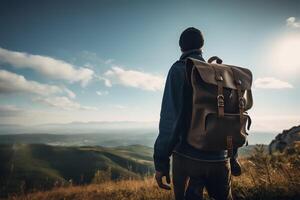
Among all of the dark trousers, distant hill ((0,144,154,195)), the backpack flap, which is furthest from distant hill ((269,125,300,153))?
distant hill ((0,144,154,195))

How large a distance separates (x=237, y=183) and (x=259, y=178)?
0.49 m

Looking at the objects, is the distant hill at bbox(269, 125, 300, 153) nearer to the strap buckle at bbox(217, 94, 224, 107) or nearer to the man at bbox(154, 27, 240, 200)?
the man at bbox(154, 27, 240, 200)

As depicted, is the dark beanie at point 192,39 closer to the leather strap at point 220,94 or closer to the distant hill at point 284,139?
the leather strap at point 220,94

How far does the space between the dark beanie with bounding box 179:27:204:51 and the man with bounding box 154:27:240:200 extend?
0.35m

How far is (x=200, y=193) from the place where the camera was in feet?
9.54

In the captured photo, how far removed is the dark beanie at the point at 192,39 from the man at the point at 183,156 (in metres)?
0.35

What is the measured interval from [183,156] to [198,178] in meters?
0.28

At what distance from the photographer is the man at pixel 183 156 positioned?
2.93 metres

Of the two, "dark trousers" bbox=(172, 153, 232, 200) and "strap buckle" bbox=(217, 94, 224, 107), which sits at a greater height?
"strap buckle" bbox=(217, 94, 224, 107)

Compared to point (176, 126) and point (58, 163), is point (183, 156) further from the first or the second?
point (58, 163)

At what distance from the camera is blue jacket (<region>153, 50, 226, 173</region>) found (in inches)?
116

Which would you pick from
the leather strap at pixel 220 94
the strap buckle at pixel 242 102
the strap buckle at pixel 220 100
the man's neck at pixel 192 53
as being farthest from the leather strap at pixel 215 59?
the strap buckle at pixel 220 100

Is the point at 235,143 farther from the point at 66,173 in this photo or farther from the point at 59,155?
the point at 59,155

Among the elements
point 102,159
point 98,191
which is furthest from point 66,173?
point 98,191
